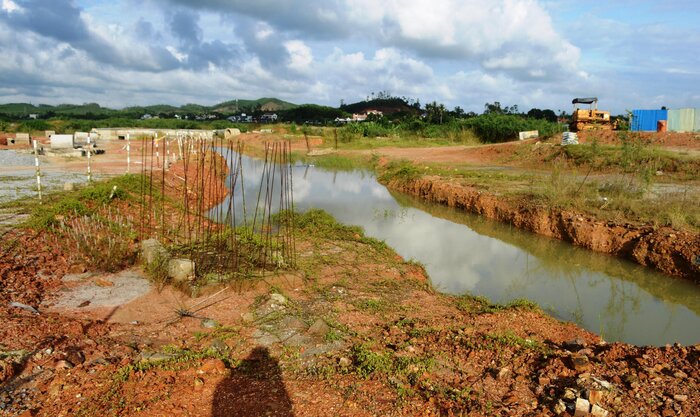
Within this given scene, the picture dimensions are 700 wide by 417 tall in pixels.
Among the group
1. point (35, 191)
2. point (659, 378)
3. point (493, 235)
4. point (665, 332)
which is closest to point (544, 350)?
point (659, 378)

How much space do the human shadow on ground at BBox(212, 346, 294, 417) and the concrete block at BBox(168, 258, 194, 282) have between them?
2.32 m

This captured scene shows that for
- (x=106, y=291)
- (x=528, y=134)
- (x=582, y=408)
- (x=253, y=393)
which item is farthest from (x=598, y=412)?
(x=528, y=134)

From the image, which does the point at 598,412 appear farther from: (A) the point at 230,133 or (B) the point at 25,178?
(A) the point at 230,133

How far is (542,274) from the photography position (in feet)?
29.8

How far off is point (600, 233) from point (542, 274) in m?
2.07

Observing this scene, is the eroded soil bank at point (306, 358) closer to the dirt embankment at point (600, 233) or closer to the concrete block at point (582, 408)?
the concrete block at point (582, 408)

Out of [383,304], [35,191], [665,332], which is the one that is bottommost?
[665,332]

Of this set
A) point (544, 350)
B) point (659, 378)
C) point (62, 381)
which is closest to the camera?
point (62, 381)

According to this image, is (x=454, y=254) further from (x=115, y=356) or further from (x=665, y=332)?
(x=115, y=356)

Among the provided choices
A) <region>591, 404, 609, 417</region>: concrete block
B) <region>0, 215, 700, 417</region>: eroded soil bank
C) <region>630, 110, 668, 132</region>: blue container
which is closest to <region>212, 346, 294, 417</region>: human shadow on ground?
<region>0, 215, 700, 417</region>: eroded soil bank

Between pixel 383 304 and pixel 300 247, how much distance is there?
2976 mm

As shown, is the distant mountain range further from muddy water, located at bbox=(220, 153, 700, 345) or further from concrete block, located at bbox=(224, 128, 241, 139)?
muddy water, located at bbox=(220, 153, 700, 345)

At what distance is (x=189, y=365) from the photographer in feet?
13.5

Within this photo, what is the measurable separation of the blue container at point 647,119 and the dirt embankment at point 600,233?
1785cm
